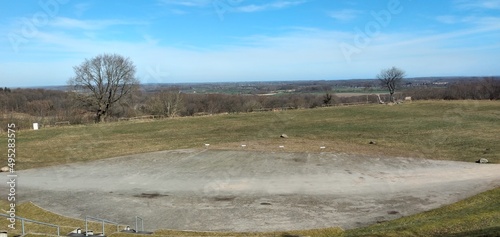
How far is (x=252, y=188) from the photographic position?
53.0ft

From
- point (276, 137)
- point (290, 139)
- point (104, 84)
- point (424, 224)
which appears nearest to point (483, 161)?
point (290, 139)

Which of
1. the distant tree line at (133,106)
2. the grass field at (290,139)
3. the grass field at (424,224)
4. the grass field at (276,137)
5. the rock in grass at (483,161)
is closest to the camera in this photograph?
the grass field at (424,224)

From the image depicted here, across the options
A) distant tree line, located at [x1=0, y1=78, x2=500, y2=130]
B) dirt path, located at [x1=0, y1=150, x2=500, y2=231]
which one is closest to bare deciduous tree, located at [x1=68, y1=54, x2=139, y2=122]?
distant tree line, located at [x1=0, y1=78, x2=500, y2=130]

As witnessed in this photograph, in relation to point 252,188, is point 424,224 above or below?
above

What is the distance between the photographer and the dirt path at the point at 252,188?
12.9m

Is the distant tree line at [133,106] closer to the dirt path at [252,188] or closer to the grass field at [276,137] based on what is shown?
the grass field at [276,137]

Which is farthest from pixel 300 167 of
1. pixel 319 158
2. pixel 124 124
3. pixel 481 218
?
pixel 124 124

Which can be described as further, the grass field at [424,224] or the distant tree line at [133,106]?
the distant tree line at [133,106]

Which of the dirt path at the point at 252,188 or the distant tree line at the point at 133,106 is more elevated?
the distant tree line at the point at 133,106

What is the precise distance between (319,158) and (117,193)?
10.4 metres

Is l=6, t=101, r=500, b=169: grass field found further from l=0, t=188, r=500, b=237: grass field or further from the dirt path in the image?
l=0, t=188, r=500, b=237: grass field

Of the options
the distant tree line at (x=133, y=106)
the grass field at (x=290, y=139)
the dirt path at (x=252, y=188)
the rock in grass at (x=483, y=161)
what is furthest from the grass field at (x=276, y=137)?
the distant tree line at (x=133, y=106)

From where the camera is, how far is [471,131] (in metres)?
29.9

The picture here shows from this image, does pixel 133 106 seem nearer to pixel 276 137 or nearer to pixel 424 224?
pixel 276 137
